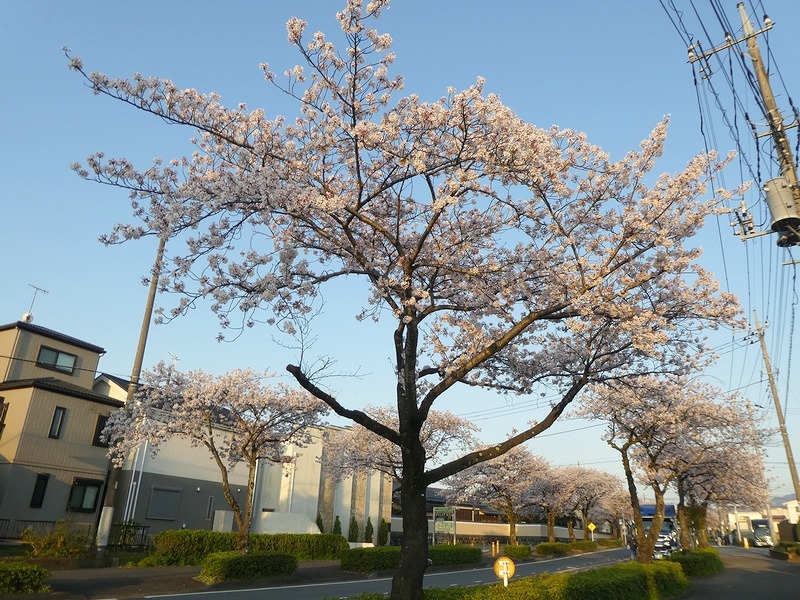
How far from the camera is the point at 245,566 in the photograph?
20.0m

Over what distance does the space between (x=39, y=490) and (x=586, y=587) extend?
24.4 metres

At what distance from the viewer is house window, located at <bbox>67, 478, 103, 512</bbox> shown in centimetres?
2670

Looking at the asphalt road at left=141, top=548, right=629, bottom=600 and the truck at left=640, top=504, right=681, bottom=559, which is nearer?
the asphalt road at left=141, top=548, right=629, bottom=600

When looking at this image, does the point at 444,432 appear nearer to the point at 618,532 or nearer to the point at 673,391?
the point at 673,391

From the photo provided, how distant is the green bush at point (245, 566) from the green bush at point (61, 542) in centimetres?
441

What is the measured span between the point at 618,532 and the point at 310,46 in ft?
328

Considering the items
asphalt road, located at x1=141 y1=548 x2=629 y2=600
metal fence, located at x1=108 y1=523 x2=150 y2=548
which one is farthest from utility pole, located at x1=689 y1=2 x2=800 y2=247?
metal fence, located at x1=108 y1=523 x2=150 y2=548

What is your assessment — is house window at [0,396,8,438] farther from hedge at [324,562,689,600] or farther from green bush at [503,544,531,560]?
green bush at [503,544,531,560]

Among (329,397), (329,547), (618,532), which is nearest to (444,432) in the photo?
(329,547)

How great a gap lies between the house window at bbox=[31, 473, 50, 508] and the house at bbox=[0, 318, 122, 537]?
0.14 ft

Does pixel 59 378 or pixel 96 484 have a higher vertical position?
pixel 59 378

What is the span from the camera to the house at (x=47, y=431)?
24453 mm

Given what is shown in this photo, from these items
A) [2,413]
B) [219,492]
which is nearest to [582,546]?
[219,492]

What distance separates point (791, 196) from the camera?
945 cm
